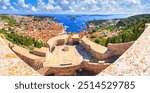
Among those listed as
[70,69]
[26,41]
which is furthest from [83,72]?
[26,41]

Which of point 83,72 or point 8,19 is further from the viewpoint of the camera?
point 8,19

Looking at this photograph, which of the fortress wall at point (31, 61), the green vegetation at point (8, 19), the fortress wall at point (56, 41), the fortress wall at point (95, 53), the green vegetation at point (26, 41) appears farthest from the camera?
the green vegetation at point (26, 41)

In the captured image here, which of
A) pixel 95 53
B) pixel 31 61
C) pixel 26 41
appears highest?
pixel 31 61

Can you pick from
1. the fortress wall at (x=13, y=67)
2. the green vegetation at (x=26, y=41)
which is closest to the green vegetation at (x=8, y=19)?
the green vegetation at (x=26, y=41)

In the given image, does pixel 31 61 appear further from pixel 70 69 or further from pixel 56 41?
pixel 56 41

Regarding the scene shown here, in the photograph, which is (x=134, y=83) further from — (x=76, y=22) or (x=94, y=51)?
(x=76, y=22)

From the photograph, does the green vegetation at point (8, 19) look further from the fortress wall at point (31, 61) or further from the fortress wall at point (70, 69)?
the fortress wall at point (70, 69)

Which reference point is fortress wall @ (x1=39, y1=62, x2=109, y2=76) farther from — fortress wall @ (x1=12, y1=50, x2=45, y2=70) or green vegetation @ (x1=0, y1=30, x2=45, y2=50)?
green vegetation @ (x1=0, y1=30, x2=45, y2=50)

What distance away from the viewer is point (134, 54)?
148 inches

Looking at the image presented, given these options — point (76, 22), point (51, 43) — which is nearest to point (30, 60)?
point (51, 43)

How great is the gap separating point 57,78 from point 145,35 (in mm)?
1451

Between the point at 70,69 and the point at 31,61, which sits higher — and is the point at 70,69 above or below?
below

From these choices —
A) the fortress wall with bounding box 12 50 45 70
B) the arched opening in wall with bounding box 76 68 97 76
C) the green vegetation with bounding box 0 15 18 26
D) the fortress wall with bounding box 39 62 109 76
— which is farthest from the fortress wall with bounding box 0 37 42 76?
the green vegetation with bounding box 0 15 18 26

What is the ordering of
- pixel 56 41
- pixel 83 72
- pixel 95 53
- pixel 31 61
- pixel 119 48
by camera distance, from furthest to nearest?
pixel 56 41 → pixel 95 53 → pixel 119 48 → pixel 83 72 → pixel 31 61
